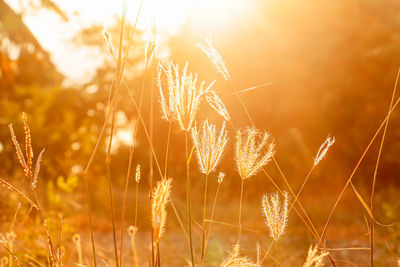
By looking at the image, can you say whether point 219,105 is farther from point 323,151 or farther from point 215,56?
point 323,151

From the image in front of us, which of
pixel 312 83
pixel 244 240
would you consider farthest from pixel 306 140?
pixel 244 240

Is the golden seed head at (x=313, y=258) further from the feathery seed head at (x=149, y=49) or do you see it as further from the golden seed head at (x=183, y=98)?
the feathery seed head at (x=149, y=49)

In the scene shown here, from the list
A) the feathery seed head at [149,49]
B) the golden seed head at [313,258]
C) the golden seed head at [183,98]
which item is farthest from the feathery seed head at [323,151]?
the feathery seed head at [149,49]

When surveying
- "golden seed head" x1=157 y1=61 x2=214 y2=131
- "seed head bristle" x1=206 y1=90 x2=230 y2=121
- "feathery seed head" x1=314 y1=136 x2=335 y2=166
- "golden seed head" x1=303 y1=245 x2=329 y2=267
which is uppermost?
"golden seed head" x1=157 y1=61 x2=214 y2=131

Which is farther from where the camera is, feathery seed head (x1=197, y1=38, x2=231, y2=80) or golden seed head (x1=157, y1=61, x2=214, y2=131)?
feathery seed head (x1=197, y1=38, x2=231, y2=80)

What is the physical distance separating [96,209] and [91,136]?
2.04 metres

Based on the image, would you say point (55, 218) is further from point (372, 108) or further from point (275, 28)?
point (275, 28)

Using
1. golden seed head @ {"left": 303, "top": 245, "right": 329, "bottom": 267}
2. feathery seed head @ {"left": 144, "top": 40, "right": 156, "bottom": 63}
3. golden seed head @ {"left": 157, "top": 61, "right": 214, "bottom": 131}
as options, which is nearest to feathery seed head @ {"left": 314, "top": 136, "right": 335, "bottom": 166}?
golden seed head @ {"left": 303, "top": 245, "right": 329, "bottom": 267}

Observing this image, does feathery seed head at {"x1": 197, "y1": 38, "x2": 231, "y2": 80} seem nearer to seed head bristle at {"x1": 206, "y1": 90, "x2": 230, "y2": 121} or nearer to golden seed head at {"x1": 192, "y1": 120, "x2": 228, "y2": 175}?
seed head bristle at {"x1": 206, "y1": 90, "x2": 230, "y2": 121}

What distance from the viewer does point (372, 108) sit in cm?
895

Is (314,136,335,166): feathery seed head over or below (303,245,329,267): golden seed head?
over

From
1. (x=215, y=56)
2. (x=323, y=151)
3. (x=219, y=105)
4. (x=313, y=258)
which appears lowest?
(x=313, y=258)

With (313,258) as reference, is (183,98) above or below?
above

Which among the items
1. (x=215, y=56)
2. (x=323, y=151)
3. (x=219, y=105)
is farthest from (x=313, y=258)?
(x=215, y=56)
